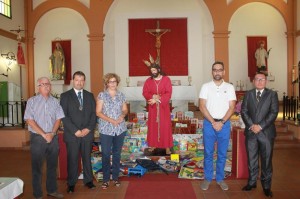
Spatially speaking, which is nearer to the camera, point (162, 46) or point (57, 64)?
point (57, 64)

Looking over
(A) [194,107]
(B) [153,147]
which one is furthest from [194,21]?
(B) [153,147]

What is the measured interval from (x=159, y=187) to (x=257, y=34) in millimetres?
9194

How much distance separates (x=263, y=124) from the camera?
405cm

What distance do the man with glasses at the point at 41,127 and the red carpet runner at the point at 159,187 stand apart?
3.65ft

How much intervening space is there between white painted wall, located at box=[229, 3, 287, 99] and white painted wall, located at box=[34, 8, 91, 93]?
5.37m

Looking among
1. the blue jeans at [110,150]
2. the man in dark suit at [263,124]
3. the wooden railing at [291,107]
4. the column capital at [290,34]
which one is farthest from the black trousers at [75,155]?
the column capital at [290,34]

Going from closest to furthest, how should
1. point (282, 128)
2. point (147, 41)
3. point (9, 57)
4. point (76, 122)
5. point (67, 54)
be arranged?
point (76, 122), point (282, 128), point (9, 57), point (147, 41), point (67, 54)

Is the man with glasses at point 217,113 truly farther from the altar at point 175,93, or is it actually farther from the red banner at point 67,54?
the red banner at point 67,54

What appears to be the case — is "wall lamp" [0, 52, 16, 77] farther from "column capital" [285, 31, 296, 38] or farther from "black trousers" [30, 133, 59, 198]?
"column capital" [285, 31, 296, 38]

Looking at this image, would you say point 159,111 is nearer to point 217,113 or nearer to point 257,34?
point 217,113

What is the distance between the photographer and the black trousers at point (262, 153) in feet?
13.5

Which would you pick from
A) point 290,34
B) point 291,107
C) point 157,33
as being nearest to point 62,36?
point 157,33

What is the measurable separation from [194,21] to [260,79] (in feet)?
25.6

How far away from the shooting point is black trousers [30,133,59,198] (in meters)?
3.85
